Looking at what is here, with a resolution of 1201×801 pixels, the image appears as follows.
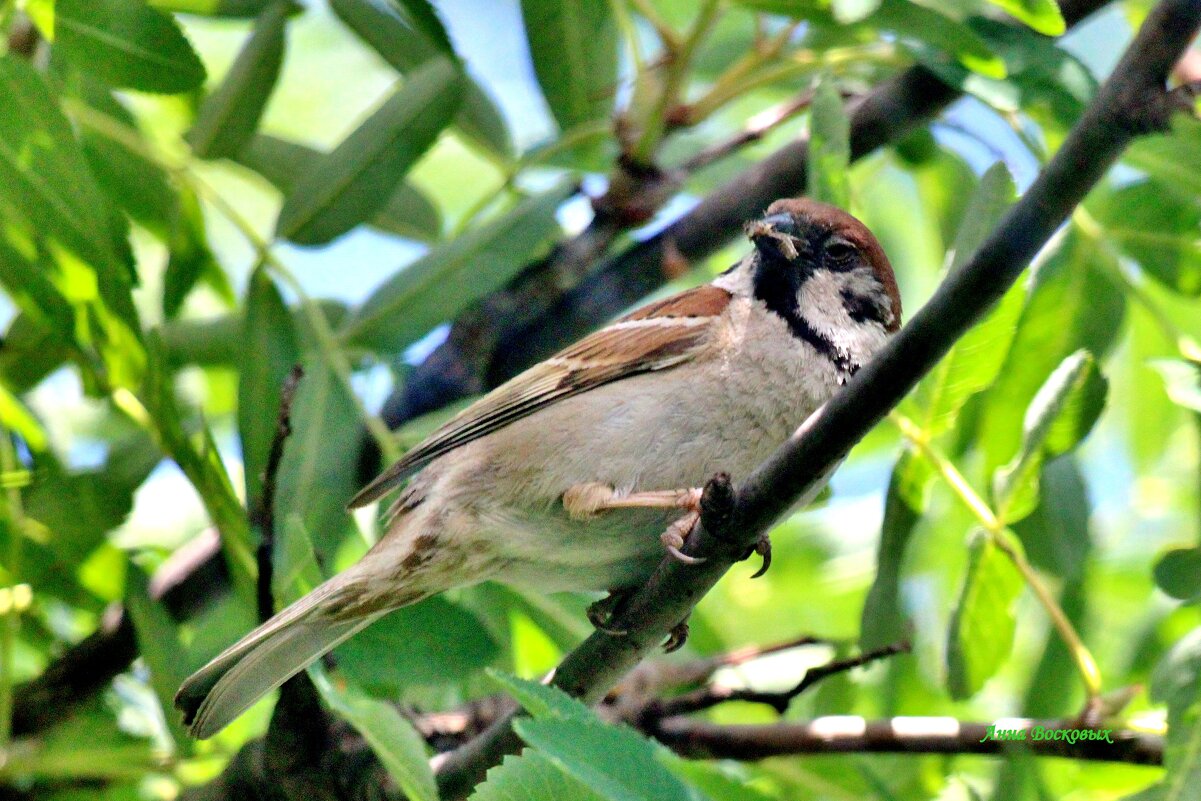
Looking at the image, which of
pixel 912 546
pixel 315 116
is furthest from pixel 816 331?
pixel 315 116

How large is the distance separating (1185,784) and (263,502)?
2035 millimetres

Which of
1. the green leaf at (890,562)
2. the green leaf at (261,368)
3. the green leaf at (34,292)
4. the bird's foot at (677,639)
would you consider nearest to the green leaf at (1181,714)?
the green leaf at (890,562)

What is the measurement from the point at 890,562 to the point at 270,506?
1.62 metres

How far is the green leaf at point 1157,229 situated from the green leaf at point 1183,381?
1.99 feet

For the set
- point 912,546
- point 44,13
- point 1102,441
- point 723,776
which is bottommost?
point 1102,441

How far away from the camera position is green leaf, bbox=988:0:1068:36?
9.54 feet

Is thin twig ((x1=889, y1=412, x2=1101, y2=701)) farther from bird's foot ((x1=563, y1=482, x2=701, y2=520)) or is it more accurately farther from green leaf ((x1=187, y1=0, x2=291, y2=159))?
green leaf ((x1=187, y1=0, x2=291, y2=159))

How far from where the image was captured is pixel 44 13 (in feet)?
9.61

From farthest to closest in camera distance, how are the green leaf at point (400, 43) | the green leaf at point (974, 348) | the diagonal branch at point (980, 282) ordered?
1. the green leaf at point (400, 43)
2. the green leaf at point (974, 348)
3. the diagonal branch at point (980, 282)

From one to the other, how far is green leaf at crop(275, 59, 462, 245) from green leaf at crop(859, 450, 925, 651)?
5.32ft

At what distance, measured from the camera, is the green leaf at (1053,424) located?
3000 millimetres

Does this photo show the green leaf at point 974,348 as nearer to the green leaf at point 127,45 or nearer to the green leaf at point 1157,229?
the green leaf at point 1157,229

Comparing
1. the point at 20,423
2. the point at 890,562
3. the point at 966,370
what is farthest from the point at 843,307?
the point at 20,423

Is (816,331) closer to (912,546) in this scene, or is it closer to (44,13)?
(912,546)
